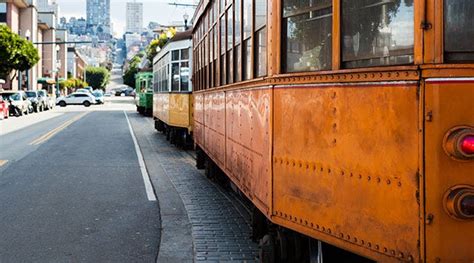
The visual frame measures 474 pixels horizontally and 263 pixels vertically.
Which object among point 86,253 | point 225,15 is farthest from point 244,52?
point 86,253

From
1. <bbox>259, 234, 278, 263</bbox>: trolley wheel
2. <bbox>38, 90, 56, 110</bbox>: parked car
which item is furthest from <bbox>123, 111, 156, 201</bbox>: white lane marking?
<bbox>38, 90, 56, 110</bbox>: parked car

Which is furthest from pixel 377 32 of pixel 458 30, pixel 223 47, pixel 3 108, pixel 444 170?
pixel 3 108

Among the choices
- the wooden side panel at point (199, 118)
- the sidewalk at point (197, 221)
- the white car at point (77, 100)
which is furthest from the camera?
the white car at point (77, 100)

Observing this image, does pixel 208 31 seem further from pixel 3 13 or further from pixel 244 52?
pixel 3 13

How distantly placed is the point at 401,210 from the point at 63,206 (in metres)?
6.78

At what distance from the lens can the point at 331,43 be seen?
12.7 feet

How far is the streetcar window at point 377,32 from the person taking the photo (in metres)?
3.24

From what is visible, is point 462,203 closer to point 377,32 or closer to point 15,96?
point 377,32

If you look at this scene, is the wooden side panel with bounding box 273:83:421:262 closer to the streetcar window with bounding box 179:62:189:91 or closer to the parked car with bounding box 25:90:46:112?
the streetcar window with bounding box 179:62:189:91

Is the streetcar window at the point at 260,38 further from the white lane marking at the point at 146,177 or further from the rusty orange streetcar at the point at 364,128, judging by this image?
the white lane marking at the point at 146,177

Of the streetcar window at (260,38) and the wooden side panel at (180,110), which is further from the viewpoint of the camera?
the wooden side panel at (180,110)

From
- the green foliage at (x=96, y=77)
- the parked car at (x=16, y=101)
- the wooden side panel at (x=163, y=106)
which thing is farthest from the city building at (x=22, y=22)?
the green foliage at (x=96, y=77)

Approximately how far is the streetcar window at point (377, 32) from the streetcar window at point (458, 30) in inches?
7.3

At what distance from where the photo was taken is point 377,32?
3.45 meters
